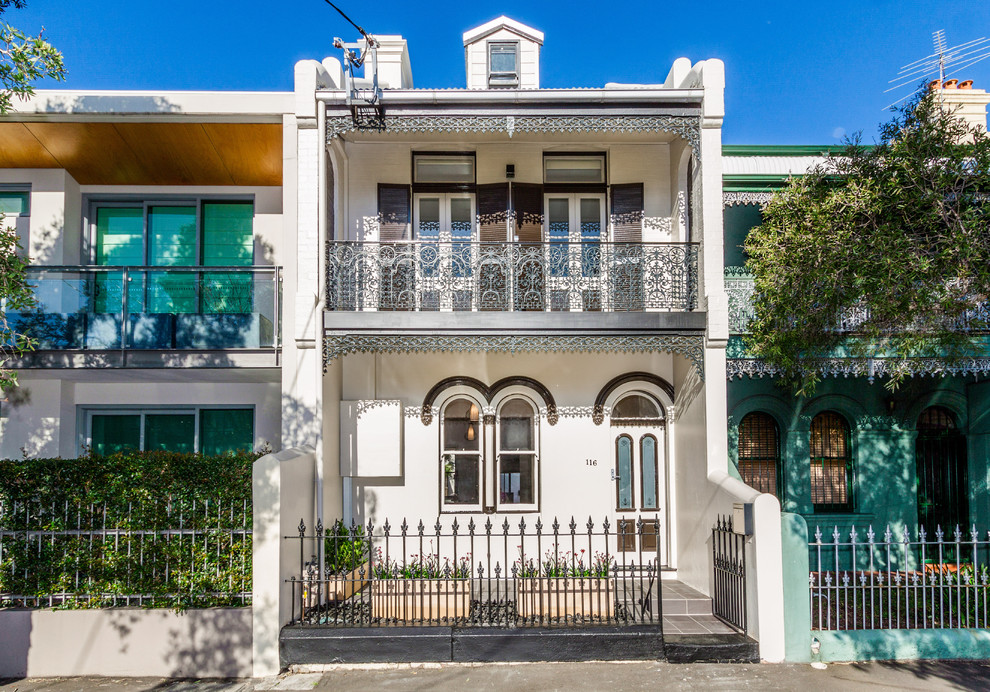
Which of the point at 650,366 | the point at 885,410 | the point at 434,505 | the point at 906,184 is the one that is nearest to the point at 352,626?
the point at 434,505

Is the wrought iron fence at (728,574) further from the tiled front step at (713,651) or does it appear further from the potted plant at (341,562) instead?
the potted plant at (341,562)

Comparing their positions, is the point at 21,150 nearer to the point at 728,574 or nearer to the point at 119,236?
the point at 119,236

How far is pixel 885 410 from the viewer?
11.1 meters

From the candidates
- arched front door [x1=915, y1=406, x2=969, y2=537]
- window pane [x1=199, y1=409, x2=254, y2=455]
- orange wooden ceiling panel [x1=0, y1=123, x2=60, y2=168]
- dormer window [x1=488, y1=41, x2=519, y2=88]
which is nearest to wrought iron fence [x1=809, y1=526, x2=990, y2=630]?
arched front door [x1=915, y1=406, x2=969, y2=537]

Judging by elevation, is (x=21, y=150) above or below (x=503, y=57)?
below

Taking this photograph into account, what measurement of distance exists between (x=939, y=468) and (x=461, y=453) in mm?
7884

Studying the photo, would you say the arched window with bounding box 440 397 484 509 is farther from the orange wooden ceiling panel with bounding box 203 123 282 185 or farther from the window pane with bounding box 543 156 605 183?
the orange wooden ceiling panel with bounding box 203 123 282 185

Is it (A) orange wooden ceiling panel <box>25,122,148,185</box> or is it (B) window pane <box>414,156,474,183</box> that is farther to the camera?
(B) window pane <box>414,156,474,183</box>

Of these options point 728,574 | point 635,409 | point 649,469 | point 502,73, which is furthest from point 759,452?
point 502,73

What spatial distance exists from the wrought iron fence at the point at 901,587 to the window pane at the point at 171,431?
9.04 meters

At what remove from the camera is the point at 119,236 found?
36.4 feet

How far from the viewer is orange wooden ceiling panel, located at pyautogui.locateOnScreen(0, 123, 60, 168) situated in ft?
30.7

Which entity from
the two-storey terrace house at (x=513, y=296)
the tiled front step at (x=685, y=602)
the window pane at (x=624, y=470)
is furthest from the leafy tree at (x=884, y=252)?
the tiled front step at (x=685, y=602)

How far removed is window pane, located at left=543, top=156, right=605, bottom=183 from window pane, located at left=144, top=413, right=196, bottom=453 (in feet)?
22.6
